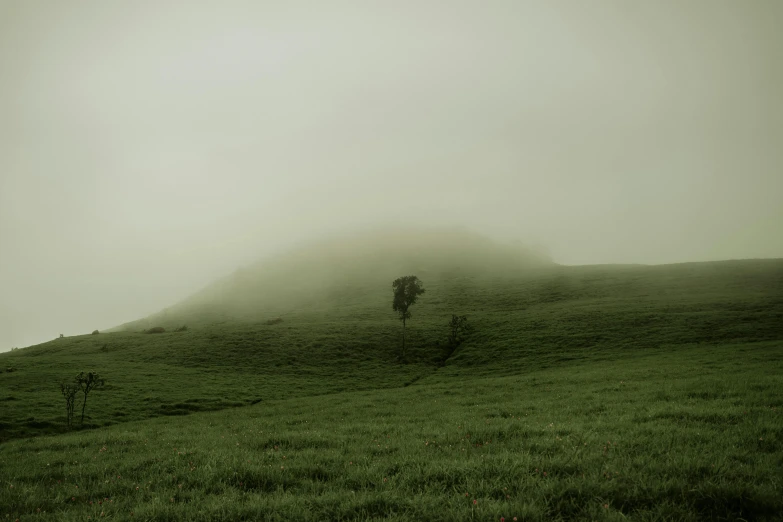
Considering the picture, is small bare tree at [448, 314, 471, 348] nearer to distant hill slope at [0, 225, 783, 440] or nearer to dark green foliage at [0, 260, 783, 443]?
distant hill slope at [0, 225, 783, 440]

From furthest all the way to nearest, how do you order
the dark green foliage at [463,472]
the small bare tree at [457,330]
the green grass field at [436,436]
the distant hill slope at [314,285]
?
the distant hill slope at [314,285] < the small bare tree at [457,330] < the green grass field at [436,436] < the dark green foliage at [463,472]

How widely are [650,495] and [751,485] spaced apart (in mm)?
1677

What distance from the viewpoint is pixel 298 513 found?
6.80 m

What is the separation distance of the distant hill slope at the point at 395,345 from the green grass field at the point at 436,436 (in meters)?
0.49

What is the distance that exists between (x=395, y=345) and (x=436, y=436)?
50.8 meters

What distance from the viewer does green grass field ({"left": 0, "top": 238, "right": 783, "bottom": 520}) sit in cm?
683

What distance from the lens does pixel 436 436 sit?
12.5 m

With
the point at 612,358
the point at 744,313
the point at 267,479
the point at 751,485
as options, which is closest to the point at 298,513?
the point at 267,479

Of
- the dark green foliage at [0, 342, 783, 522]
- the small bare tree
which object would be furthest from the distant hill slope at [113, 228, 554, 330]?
the dark green foliage at [0, 342, 783, 522]

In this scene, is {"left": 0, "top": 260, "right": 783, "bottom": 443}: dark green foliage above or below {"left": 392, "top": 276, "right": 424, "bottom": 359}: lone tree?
below

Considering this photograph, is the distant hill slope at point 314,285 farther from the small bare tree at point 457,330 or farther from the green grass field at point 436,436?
the green grass field at point 436,436

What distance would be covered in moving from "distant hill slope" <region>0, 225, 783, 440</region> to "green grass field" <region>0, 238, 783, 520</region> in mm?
488

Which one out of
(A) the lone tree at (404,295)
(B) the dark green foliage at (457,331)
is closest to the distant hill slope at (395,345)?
(B) the dark green foliage at (457,331)

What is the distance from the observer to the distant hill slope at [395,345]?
39.1m
